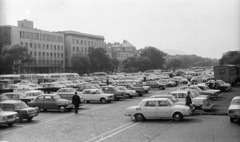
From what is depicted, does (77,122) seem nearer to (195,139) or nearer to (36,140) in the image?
(36,140)

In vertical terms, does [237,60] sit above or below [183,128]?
above

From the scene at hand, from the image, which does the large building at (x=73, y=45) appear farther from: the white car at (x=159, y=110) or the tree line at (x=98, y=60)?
the white car at (x=159, y=110)

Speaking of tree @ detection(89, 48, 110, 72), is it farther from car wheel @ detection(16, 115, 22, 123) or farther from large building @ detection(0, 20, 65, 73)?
car wheel @ detection(16, 115, 22, 123)

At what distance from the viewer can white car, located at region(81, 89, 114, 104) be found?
1201 inches

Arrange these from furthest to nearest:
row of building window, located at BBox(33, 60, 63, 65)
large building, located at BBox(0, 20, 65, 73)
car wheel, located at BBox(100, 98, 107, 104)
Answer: row of building window, located at BBox(33, 60, 63, 65) → large building, located at BBox(0, 20, 65, 73) → car wheel, located at BBox(100, 98, 107, 104)

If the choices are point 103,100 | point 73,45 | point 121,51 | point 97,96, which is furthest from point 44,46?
point 103,100

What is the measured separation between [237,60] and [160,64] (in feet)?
189

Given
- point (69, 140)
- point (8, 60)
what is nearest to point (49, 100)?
point (69, 140)

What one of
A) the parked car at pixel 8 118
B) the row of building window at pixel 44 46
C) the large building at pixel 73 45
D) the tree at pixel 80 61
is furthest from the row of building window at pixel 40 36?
the parked car at pixel 8 118

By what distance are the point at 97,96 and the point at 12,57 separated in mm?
54802

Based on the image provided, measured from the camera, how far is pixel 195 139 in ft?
45.4

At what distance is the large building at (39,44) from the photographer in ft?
313

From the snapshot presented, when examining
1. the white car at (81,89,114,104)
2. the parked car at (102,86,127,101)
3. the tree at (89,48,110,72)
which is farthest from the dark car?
the tree at (89,48,110,72)

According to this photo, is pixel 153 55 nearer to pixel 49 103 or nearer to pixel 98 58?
pixel 98 58
